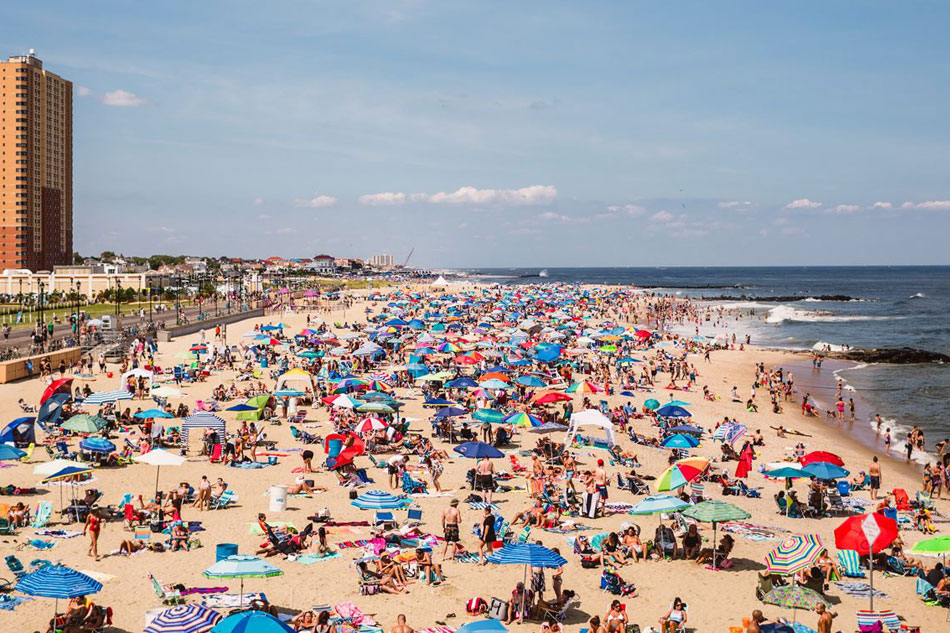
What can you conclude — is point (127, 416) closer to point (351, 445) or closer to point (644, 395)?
point (351, 445)

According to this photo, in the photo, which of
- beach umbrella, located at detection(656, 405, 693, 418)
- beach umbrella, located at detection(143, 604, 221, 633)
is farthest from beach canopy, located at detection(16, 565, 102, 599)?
beach umbrella, located at detection(656, 405, 693, 418)

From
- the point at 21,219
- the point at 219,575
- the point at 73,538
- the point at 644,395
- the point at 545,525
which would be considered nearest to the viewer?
the point at 219,575

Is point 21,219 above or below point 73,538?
above

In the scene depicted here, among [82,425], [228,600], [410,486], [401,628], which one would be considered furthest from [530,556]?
[82,425]

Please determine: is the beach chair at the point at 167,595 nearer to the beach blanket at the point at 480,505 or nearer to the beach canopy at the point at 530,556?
the beach canopy at the point at 530,556

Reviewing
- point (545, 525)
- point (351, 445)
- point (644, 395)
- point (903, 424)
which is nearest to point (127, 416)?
point (351, 445)

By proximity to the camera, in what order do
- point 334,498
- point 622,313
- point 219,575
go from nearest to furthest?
point 219,575 → point 334,498 → point 622,313

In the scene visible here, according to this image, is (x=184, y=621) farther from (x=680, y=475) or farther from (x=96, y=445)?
(x=96, y=445)
